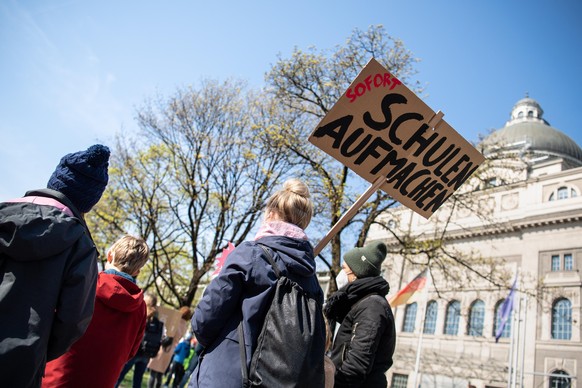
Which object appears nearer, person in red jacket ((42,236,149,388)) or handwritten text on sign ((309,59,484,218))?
person in red jacket ((42,236,149,388))

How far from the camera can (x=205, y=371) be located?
209 centimetres

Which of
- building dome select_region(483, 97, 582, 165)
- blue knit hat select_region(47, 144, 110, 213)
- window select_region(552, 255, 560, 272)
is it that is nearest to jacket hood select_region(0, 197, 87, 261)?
blue knit hat select_region(47, 144, 110, 213)

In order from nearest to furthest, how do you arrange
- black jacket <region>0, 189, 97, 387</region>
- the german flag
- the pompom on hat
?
black jacket <region>0, 189, 97, 387</region> < the pompom on hat < the german flag

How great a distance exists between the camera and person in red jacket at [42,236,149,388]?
104 inches

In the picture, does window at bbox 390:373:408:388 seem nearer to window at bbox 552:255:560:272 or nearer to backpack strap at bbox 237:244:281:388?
window at bbox 552:255:560:272

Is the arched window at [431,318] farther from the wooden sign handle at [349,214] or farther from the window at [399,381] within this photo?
the wooden sign handle at [349,214]

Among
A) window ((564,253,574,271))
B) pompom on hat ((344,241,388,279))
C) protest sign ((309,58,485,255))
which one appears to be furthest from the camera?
window ((564,253,574,271))

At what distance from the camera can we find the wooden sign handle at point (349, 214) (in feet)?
10.3

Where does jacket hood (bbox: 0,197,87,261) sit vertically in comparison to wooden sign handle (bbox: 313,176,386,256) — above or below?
Answer: below

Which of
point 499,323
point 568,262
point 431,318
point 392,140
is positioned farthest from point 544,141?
point 392,140

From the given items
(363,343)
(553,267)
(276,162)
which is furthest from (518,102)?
(363,343)

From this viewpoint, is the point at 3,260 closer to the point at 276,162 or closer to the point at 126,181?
the point at 276,162

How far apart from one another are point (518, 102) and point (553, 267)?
3798cm

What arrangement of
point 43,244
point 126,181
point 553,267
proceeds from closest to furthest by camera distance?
point 43,244
point 126,181
point 553,267
